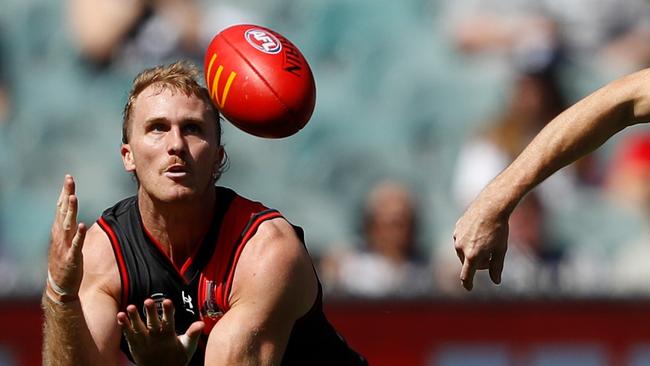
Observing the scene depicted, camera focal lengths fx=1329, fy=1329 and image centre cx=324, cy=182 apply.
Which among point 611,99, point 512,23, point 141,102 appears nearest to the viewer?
point 611,99

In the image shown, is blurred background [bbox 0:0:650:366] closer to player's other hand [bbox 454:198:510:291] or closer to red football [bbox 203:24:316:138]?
red football [bbox 203:24:316:138]

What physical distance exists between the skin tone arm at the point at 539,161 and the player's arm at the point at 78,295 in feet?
4.89

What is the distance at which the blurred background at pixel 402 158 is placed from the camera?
9680 millimetres

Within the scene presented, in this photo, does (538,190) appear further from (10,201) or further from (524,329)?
(10,201)

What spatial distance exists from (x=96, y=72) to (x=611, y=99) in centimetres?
639

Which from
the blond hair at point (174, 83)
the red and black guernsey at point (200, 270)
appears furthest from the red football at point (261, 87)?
the red and black guernsey at point (200, 270)

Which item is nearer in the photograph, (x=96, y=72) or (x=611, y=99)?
(x=611, y=99)

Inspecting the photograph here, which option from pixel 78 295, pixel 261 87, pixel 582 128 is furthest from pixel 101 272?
pixel 582 128

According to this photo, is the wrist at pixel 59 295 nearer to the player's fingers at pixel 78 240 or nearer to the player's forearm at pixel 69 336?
the player's forearm at pixel 69 336

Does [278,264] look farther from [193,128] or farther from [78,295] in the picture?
[78,295]

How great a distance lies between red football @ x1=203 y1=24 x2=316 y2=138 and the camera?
209 inches

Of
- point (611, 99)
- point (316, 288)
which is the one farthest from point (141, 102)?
point (611, 99)

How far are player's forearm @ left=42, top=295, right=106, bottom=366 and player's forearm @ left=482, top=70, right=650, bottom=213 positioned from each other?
176cm

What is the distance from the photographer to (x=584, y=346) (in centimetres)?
971
